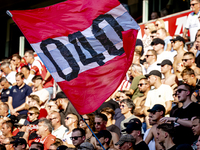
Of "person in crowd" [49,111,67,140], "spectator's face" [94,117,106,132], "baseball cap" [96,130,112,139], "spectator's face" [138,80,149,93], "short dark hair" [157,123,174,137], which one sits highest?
"short dark hair" [157,123,174,137]

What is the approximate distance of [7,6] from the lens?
1823 cm

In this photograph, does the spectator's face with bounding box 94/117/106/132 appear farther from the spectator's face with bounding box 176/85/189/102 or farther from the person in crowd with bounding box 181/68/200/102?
the person in crowd with bounding box 181/68/200/102

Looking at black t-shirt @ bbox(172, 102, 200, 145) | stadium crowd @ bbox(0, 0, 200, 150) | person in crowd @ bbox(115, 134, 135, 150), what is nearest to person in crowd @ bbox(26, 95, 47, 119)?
stadium crowd @ bbox(0, 0, 200, 150)

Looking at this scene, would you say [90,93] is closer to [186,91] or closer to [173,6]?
[186,91]

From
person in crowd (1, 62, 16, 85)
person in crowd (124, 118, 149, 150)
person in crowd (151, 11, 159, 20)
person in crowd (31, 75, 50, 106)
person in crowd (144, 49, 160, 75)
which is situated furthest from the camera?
person in crowd (1, 62, 16, 85)

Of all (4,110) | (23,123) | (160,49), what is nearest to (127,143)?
(160,49)

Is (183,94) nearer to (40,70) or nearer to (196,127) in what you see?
(196,127)

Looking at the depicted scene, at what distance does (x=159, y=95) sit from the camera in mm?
7156

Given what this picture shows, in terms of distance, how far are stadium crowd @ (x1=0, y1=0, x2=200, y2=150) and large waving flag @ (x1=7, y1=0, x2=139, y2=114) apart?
115 cm

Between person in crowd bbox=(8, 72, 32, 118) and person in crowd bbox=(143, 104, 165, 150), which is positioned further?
person in crowd bbox=(8, 72, 32, 118)

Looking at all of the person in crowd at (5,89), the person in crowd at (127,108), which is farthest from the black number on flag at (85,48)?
the person in crowd at (5,89)

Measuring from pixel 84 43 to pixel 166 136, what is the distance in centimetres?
203

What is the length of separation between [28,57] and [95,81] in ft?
23.1

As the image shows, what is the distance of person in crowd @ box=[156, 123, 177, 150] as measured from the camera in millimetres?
5715
